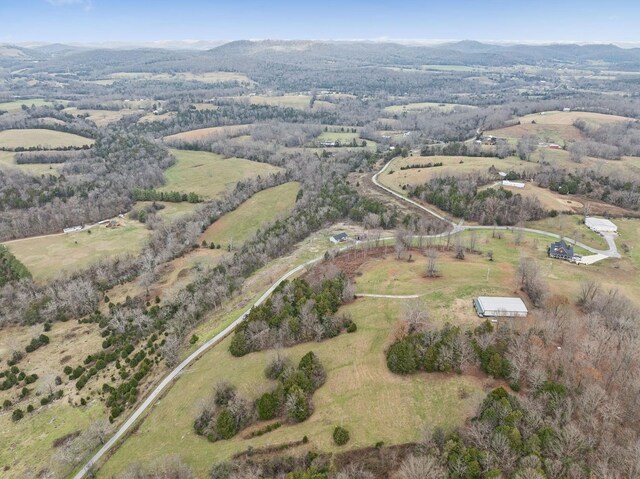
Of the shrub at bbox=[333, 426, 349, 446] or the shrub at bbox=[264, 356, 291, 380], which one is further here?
the shrub at bbox=[264, 356, 291, 380]

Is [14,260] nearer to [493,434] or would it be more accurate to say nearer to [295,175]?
[295,175]

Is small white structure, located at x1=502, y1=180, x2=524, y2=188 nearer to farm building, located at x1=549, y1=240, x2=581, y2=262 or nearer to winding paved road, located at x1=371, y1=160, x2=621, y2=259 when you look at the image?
winding paved road, located at x1=371, y1=160, x2=621, y2=259

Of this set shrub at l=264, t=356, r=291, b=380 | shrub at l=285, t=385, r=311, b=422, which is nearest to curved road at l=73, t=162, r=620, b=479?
shrub at l=264, t=356, r=291, b=380

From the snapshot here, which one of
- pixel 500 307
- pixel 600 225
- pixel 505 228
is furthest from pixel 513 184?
pixel 500 307

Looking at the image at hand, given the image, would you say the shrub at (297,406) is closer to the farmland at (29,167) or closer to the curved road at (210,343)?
the curved road at (210,343)

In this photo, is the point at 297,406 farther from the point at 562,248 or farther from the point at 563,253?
the point at 562,248

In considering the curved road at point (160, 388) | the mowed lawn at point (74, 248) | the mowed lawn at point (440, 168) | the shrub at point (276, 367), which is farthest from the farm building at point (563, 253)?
the mowed lawn at point (74, 248)

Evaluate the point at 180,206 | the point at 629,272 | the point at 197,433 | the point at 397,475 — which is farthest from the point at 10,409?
the point at 629,272
